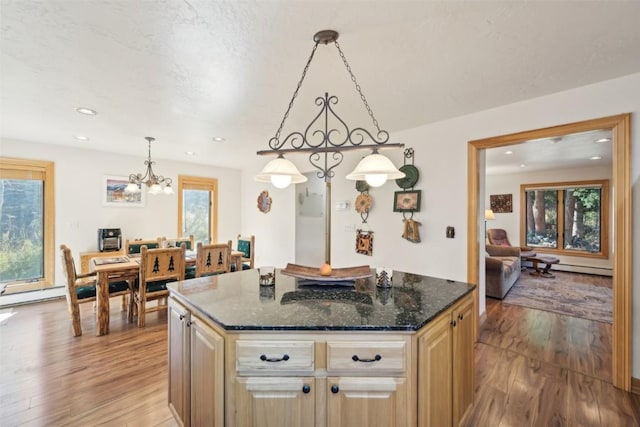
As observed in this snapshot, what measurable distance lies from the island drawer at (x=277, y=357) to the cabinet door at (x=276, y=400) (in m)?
0.04

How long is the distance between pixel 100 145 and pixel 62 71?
2721mm

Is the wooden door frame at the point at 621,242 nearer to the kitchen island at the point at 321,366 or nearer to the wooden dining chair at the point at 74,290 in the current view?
the kitchen island at the point at 321,366

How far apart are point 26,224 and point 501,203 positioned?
9776 millimetres

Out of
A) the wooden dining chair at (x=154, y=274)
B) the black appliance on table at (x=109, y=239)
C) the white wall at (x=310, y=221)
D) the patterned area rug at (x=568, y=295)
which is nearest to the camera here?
the wooden dining chair at (x=154, y=274)

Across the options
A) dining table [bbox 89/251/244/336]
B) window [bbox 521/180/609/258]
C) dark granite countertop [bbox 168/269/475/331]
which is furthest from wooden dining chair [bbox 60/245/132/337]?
window [bbox 521/180/609/258]

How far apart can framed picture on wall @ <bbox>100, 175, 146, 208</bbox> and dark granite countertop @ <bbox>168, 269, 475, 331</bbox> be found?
13.2ft

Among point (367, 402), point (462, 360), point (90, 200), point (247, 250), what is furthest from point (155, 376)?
point (90, 200)

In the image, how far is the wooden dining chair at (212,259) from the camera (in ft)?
11.7

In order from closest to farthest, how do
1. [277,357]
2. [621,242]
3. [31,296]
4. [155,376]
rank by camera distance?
[277,357]
[621,242]
[155,376]
[31,296]

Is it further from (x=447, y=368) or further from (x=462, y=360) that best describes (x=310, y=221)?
(x=447, y=368)

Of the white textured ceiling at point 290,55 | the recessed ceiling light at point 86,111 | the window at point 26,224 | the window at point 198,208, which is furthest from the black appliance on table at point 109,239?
the recessed ceiling light at point 86,111

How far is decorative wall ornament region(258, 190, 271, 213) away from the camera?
5668mm

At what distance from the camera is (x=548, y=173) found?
6707 mm

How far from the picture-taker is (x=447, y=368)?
1427 millimetres
